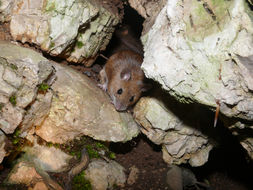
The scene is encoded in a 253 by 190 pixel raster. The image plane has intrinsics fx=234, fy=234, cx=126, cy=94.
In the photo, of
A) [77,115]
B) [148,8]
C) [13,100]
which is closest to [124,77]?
[148,8]

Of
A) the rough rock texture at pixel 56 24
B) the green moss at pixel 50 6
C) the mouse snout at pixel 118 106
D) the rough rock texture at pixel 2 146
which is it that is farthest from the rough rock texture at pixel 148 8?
the rough rock texture at pixel 2 146

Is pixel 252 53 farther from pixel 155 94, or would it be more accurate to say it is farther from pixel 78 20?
pixel 78 20

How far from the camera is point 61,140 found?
4070 mm

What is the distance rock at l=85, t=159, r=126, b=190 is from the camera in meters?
3.97

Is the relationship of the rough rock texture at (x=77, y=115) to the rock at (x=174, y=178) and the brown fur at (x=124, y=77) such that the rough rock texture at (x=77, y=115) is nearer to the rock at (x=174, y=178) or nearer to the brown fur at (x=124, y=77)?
the brown fur at (x=124, y=77)

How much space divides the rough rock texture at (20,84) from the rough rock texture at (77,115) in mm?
211


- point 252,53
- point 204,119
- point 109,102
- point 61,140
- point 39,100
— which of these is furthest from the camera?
point 109,102

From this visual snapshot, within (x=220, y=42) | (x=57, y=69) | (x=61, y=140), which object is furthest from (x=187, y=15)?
(x=61, y=140)

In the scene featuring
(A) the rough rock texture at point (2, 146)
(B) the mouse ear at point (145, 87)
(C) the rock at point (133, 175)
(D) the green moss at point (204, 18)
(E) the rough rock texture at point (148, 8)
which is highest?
(D) the green moss at point (204, 18)

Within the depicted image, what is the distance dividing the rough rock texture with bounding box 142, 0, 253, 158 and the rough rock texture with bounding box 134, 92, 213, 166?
128 centimetres

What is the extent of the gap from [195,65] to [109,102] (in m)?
2.34

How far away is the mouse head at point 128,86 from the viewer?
5.68 metres

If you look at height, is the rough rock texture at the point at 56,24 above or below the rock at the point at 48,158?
above

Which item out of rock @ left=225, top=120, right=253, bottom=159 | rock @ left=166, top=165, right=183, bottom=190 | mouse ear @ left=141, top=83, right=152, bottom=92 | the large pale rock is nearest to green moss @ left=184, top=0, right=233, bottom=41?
the large pale rock
